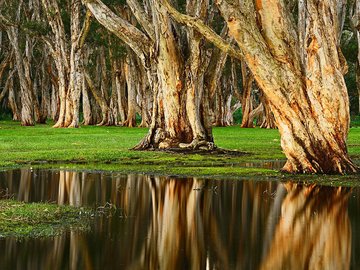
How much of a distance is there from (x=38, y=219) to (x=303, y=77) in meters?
8.40

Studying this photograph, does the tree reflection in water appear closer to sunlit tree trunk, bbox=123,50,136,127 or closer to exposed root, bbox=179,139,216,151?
exposed root, bbox=179,139,216,151

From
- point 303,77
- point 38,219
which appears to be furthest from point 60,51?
point 38,219

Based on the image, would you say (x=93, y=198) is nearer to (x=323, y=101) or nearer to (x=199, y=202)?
(x=199, y=202)

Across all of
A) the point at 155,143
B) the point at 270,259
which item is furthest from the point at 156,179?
the point at 155,143

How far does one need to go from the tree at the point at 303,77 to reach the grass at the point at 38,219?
22.1 ft

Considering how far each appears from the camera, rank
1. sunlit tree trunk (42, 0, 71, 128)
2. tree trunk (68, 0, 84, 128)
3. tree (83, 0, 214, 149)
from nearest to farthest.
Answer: tree (83, 0, 214, 149)
tree trunk (68, 0, 84, 128)
sunlit tree trunk (42, 0, 71, 128)

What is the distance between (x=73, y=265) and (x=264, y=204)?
16.0 ft

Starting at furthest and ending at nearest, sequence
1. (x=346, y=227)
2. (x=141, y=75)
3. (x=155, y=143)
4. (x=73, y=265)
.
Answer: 1. (x=141, y=75)
2. (x=155, y=143)
3. (x=346, y=227)
4. (x=73, y=265)

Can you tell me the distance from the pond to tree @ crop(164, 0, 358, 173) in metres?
1.89

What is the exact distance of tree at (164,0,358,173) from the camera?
15.4m

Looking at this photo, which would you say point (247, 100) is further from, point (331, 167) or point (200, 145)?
point (331, 167)

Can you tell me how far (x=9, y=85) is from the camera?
214 feet

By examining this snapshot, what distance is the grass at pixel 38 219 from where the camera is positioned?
26.8ft

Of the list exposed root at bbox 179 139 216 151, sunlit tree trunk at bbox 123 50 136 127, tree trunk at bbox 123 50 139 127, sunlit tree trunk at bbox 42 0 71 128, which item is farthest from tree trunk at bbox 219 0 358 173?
tree trunk at bbox 123 50 139 127
